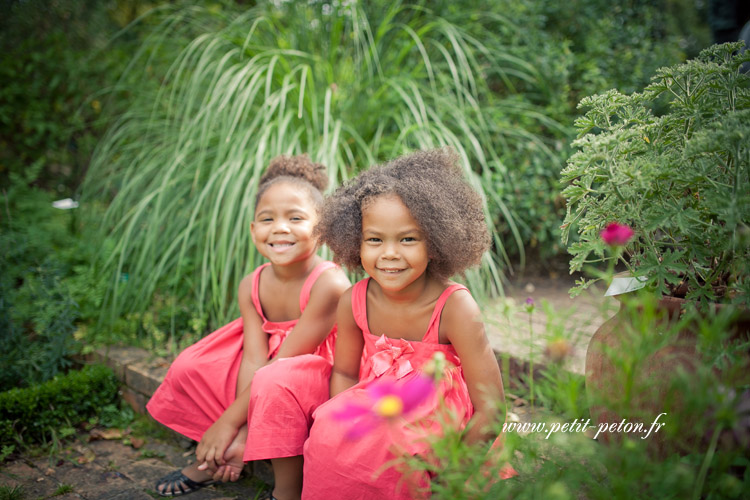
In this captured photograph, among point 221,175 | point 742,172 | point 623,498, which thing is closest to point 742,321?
point 742,172

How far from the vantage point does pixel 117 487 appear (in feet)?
6.31

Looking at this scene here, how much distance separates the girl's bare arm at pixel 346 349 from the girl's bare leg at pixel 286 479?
0.26 metres

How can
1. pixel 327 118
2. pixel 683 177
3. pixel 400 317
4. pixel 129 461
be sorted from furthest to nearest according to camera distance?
pixel 327 118, pixel 129 461, pixel 400 317, pixel 683 177

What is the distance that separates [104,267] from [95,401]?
0.73m

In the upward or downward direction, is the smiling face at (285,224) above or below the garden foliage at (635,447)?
above

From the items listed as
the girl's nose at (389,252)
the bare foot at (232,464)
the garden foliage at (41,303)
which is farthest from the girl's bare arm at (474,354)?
the garden foliage at (41,303)

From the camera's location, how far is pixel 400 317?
1662 millimetres

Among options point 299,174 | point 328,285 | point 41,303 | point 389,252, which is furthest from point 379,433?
point 41,303

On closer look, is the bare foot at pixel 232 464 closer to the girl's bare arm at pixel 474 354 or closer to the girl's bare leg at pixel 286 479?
the girl's bare leg at pixel 286 479

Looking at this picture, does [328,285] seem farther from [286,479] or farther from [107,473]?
[107,473]

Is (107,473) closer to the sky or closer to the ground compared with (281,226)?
closer to the ground

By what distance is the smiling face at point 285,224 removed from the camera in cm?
201

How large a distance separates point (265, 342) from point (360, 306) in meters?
0.58

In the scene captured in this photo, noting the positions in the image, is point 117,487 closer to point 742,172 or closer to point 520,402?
point 520,402
